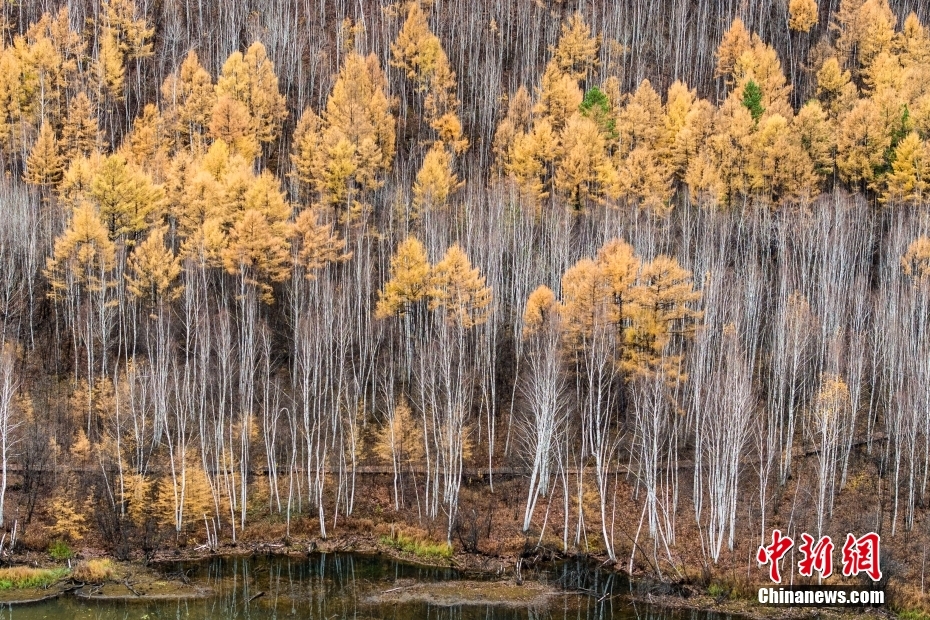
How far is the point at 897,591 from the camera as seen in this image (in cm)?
2625

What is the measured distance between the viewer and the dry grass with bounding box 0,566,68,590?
2728 cm

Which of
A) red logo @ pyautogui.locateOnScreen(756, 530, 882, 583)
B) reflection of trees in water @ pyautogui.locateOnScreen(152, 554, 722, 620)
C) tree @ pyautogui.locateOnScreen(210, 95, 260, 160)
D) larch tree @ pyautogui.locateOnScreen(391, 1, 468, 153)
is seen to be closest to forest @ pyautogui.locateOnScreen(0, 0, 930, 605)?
tree @ pyautogui.locateOnScreen(210, 95, 260, 160)

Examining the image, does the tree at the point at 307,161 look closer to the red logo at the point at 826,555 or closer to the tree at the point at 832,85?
the red logo at the point at 826,555

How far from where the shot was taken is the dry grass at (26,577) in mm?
27283

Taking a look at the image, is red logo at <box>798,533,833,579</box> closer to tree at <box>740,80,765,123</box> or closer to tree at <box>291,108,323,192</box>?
tree at <box>740,80,765,123</box>

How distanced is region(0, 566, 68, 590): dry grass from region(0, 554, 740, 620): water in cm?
149

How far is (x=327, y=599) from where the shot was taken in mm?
26891

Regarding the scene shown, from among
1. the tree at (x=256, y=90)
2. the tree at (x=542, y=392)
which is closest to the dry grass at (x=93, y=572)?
the tree at (x=542, y=392)

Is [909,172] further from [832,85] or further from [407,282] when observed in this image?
[407,282]

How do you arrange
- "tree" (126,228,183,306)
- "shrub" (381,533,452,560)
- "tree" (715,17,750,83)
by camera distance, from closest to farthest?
"shrub" (381,533,452,560), "tree" (126,228,183,306), "tree" (715,17,750,83)

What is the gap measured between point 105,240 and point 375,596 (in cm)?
2166

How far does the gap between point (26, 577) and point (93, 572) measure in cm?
205

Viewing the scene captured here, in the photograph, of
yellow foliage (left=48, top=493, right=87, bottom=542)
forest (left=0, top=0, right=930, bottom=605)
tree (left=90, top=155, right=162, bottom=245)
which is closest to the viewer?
yellow foliage (left=48, top=493, right=87, bottom=542)

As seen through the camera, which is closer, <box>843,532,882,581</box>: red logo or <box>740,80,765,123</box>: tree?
<box>843,532,882,581</box>: red logo
